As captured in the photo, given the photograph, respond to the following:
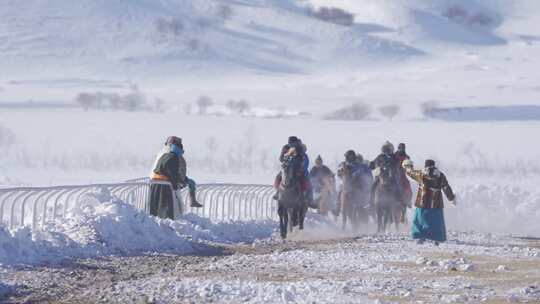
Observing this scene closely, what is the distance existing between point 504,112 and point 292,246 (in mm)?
62093

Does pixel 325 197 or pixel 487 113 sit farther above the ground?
pixel 487 113

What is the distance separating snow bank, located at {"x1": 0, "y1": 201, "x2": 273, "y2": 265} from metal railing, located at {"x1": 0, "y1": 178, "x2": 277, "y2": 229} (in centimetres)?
49

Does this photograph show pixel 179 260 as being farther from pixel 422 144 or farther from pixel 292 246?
pixel 422 144

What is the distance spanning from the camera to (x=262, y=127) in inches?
2603

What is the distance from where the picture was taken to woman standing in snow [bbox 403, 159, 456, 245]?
57.3 feet

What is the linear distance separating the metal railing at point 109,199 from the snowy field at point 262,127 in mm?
629

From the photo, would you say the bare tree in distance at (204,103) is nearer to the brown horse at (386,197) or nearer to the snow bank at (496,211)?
the snow bank at (496,211)


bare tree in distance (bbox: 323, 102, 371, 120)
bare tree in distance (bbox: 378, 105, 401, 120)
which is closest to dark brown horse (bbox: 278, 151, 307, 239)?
bare tree in distance (bbox: 323, 102, 371, 120)

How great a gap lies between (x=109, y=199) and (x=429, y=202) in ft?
13.7

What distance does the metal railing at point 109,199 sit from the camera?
1611 centimetres

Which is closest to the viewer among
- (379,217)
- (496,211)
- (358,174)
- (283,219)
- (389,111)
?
(283,219)

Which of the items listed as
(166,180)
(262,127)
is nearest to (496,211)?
(166,180)

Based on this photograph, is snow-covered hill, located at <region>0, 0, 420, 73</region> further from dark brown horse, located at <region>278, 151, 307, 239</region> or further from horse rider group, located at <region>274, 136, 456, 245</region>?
dark brown horse, located at <region>278, 151, 307, 239</region>

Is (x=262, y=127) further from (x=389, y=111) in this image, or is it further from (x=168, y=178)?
(x=168, y=178)
